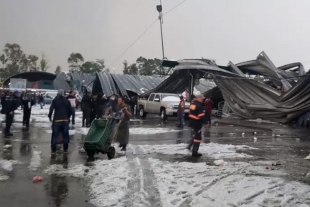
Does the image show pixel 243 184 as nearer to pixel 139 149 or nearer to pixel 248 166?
pixel 248 166

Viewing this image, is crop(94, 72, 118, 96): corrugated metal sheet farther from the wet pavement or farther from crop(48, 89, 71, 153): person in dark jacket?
crop(48, 89, 71, 153): person in dark jacket

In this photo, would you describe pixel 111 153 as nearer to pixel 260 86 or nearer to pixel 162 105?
pixel 162 105

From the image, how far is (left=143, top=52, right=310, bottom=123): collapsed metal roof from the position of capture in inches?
955

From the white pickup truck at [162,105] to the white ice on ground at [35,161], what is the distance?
588 inches

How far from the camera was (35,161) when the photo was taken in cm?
962

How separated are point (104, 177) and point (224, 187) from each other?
226cm

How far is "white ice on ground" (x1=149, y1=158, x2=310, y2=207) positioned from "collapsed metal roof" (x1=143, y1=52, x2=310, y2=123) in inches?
640

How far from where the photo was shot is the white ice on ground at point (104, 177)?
6.42 metres

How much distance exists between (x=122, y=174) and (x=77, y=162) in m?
1.96

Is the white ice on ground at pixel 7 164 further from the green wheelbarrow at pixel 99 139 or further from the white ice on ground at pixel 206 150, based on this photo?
the white ice on ground at pixel 206 150

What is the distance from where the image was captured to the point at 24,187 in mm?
7199

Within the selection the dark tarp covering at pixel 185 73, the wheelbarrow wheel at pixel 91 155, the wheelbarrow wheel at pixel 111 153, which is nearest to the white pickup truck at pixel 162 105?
the dark tarp covering at pixel 185 73

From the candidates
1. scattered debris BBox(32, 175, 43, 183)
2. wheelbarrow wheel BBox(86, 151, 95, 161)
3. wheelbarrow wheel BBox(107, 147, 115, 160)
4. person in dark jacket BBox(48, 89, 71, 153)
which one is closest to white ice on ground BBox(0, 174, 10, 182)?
scattered debris BBox(32, 175, 43, 183)

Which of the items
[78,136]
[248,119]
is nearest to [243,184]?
[78,136]
